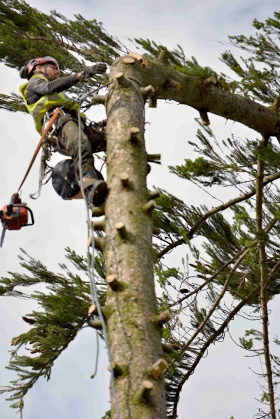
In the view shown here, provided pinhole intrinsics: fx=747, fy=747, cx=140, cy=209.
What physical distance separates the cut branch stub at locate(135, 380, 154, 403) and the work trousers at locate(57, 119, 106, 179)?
76.2 inches

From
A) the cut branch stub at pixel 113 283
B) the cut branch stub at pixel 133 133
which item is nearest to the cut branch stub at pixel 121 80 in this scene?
the cut branch stub at pixel 133 133

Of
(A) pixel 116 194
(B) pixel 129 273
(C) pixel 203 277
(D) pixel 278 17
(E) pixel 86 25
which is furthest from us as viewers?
(E) pixel 86 25

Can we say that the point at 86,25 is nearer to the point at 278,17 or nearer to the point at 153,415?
the point at 278,17

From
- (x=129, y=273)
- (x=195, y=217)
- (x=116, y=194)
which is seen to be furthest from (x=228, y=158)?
(x=129, y=273)

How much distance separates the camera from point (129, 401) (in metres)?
3.09

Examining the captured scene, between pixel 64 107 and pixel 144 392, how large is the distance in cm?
288

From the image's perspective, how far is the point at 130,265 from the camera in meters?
3.48

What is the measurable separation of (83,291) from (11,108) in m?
2.46

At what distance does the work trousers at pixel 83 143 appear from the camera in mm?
4852

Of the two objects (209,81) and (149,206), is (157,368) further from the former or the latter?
(209,81)

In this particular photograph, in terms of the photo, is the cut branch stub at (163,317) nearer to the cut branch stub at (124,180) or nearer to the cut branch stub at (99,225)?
the cut branch stub at (99,225)

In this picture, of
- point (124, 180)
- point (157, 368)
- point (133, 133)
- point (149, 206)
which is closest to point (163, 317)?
point (157, 368)

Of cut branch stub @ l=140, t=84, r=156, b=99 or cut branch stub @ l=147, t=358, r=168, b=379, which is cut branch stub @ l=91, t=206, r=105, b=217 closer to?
cut branch stub @ l=140, t=84, r=156, b=99

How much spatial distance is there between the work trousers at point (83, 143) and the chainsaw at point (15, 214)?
1.40 ft
